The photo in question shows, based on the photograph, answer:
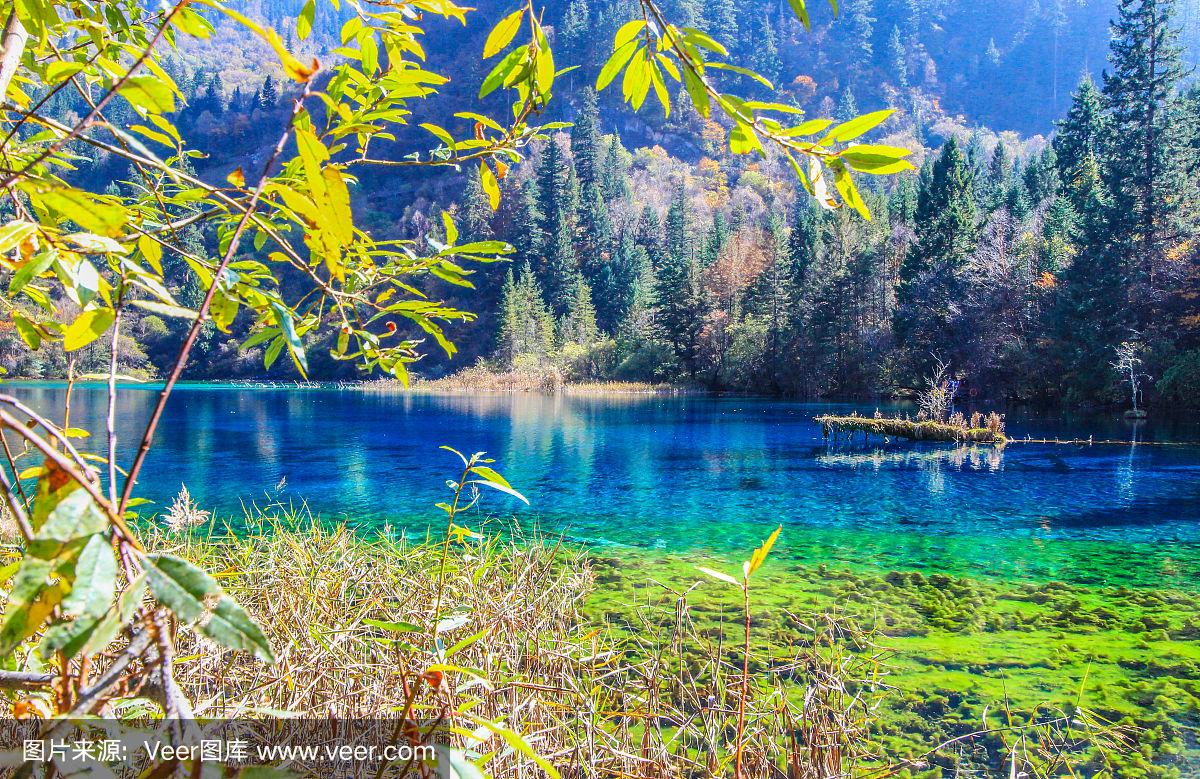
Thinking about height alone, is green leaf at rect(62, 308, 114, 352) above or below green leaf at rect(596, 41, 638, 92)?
below

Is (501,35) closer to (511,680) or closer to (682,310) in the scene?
(511,680)

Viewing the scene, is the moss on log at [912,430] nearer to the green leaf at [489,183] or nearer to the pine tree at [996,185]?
the green leaf at [489,183]

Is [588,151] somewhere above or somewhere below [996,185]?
above

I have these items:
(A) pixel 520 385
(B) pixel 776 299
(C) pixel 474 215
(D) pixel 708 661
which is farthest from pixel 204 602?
(C) pixel 474 215

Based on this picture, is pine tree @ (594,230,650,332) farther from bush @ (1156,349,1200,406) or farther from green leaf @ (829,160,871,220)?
green leaf @ (829,160,871,220)

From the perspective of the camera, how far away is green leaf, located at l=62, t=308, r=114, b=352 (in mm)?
767

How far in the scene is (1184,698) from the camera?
4.68m

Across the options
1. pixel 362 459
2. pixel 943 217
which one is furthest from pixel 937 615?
pixel 943 217

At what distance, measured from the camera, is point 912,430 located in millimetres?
20719

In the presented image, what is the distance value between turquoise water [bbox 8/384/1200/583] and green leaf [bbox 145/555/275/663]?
6978 millimetres

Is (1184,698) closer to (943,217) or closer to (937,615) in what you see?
(937,615)

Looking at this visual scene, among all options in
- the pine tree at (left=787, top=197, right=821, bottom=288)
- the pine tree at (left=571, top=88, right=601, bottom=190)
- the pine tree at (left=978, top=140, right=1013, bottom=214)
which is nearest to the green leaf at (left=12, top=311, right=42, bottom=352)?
the pine tree at (left=787, top=197, right=821, bottom=288)

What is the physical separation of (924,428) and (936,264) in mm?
16726

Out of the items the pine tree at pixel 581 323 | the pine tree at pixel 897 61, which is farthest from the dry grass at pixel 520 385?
the pine tree at pixel 897 61
